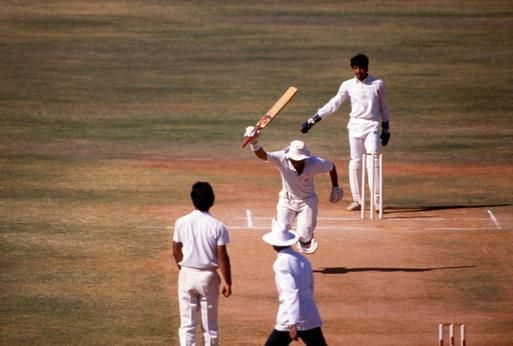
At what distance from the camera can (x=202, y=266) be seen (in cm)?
1299

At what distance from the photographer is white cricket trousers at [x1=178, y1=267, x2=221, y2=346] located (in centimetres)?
1302

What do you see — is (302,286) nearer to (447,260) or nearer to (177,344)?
(177,344)

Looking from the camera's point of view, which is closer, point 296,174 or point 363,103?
point 296,174

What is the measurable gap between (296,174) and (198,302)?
389cm

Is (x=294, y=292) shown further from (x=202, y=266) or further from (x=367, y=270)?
(x=367, y=270)

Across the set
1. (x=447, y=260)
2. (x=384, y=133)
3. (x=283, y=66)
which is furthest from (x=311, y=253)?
(x=283, y=66)

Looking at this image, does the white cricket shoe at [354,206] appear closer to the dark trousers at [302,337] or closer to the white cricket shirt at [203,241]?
the white cricket shirt at [203,241]

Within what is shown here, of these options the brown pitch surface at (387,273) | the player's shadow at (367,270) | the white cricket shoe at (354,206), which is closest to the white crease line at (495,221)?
the brown pitch surface at (387,273)

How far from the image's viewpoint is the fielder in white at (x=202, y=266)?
42.7 ft

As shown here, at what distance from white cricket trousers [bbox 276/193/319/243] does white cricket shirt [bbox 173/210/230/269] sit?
3838mm

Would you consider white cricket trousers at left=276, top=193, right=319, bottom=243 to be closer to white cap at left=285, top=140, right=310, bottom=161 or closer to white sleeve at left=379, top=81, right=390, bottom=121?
white cap at left=285, top=140, right=310, bottom=161

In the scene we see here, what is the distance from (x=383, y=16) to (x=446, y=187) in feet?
72.0

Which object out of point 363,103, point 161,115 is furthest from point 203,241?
point 161,115

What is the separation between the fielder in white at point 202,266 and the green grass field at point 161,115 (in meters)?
1.46
